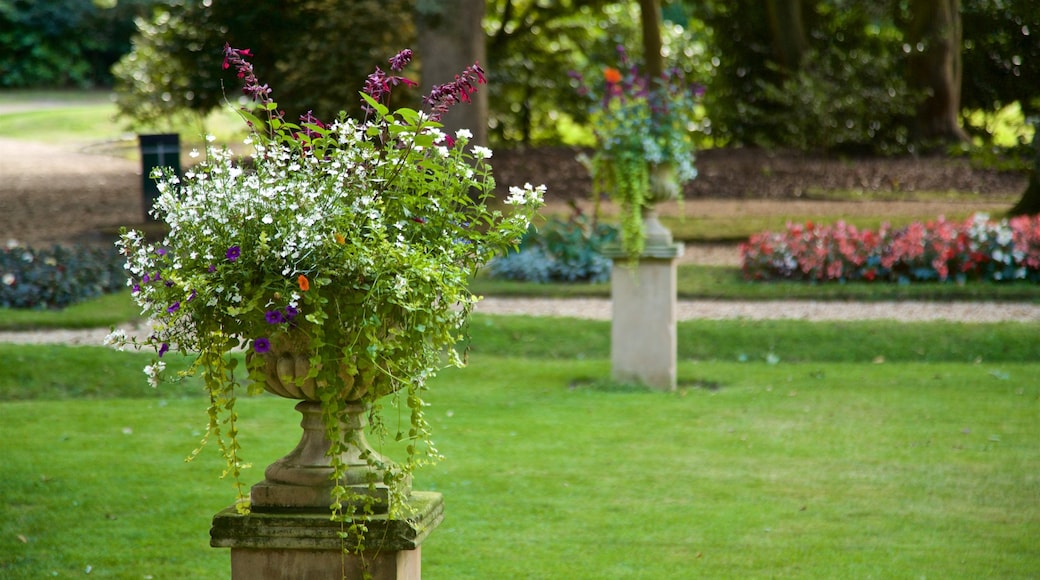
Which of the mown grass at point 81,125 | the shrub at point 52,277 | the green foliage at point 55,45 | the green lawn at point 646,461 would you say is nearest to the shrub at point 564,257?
the green lawn at point 646,461

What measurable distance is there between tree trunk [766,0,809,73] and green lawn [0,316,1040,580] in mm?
13659

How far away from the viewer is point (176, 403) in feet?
28.0

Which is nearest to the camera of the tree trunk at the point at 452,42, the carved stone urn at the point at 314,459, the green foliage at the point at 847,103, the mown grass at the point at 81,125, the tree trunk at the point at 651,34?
the carved stone urn at the point at 314,459

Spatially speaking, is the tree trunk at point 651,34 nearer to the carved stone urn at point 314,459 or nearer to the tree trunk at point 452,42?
the tree trunk at point 452,42

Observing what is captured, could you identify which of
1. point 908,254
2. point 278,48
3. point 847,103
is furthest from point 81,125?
point 908,254

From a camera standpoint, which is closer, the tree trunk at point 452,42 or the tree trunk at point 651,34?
the tree trunk at point 452,42

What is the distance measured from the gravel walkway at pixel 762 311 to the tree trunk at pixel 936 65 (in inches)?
467

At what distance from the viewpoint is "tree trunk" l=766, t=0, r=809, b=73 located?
75.6ft

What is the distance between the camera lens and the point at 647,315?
855 centimetres

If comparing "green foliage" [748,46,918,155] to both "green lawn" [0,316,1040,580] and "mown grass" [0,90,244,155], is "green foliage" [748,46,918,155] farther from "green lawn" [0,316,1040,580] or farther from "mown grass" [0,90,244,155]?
"green lawn" [0,316,1040,580]

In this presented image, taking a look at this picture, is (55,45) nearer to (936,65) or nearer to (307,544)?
(936,65)

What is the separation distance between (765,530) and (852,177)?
52.6 feet

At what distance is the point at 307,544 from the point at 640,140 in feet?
19.8

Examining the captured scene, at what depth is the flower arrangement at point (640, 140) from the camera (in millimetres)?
8547
